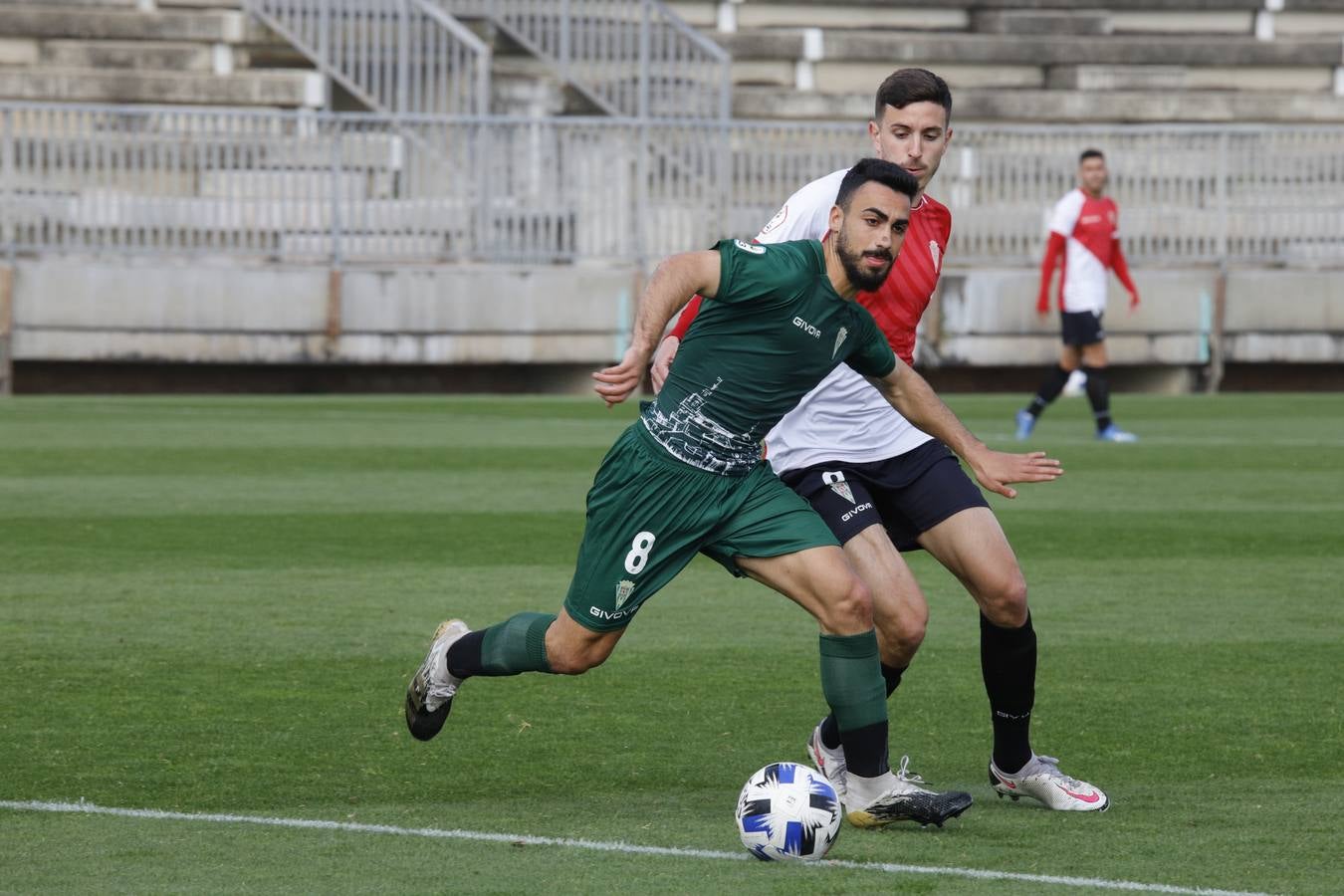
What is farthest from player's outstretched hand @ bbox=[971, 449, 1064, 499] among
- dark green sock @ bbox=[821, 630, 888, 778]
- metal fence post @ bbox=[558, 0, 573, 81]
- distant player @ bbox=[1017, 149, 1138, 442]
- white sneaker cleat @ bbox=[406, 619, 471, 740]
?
metal fence post @ bbox=[558, 0, 573, 81]

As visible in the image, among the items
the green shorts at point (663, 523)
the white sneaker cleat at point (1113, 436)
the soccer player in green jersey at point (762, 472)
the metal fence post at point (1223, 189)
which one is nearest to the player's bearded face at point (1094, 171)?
the white sneaker cleat at point (1113, 436)

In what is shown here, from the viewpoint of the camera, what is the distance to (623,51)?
88.6 ft

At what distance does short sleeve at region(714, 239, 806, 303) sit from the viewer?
17.5ft

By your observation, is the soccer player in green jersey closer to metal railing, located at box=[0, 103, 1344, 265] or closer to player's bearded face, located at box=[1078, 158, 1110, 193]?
player's bearded face, located at box=[1078, 158, 1110, 193]

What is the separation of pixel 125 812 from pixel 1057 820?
229 centimetres

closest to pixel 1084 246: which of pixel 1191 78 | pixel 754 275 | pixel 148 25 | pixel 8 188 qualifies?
pixel 8 188

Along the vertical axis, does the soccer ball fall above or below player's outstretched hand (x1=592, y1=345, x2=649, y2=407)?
below

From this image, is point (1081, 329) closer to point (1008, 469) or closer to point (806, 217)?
point (806, 217)

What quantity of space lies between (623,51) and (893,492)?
850 inches

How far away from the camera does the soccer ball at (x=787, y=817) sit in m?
4.98

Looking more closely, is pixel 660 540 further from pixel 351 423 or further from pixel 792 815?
pixel 351 423

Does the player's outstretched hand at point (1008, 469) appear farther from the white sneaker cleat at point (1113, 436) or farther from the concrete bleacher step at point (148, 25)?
the concrete bleacher step at point (148, 25)

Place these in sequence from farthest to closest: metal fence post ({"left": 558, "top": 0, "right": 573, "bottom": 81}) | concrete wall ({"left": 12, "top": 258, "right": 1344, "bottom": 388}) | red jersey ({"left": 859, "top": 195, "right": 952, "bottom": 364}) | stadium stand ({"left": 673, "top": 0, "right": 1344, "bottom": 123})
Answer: stadium stand ({"left": 673, "top": 0, "right": 1344, "bottom": 123}), metal fence post ({"left": 558, "top": 0, "right": 573, "bottom": 81}), concrete wall ({"left": 12, "top": 258, "right": 1344, "bottom": 388}), red jersey ({"left": 859, "top": 195, "right": 952, "bottom": 364})

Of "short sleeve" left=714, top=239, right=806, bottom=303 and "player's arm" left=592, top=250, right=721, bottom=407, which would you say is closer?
"player's arm" left=592, top=250, right=721, bottom=407
